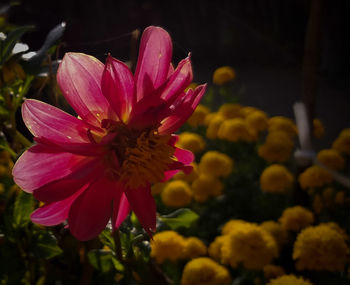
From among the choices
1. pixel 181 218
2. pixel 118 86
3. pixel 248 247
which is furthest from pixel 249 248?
→ pixel 118 86

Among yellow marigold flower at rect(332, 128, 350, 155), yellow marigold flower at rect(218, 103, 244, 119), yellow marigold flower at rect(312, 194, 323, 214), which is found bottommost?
yellow marigold flower at rect(332, 128, 350, 155)

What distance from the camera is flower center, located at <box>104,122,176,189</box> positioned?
0.30 m

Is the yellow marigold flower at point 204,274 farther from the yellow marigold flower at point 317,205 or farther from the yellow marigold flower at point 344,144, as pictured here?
the yellow marigold flower at point 344,144

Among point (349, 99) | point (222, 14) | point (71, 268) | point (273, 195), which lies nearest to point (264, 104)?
point (349, 99)

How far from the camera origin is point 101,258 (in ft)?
1.31

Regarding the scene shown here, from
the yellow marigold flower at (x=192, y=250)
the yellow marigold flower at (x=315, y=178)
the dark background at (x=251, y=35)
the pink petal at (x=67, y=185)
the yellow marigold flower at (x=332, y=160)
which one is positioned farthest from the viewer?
the dark background at (x=251, y=35)

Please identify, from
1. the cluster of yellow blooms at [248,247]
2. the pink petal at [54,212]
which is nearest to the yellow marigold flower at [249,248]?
the cluster of yellow blooms at [248,247]

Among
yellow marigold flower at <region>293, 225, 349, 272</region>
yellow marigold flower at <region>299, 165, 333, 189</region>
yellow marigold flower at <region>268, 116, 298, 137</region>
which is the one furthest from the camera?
yellow marigold flower at <region>268, 116, 298, 137</region>

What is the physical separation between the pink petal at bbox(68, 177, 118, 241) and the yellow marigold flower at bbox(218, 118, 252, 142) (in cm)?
71

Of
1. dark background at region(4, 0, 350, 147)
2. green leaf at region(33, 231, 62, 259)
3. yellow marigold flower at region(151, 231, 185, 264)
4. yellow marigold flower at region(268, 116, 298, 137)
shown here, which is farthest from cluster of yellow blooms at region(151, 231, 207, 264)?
dark background at region(4, 0, 350, 147)

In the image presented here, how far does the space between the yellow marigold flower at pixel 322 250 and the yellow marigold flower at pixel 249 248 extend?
0.04 metres

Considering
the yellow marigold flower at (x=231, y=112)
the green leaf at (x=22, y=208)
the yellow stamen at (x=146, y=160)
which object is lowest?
the yellow marigold flower at (x=231, y=112)

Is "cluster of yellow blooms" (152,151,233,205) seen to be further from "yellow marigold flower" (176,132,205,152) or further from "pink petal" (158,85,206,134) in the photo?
"pink petal" (158,85,206,134)

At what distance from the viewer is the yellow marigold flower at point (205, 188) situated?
0.89 meters
